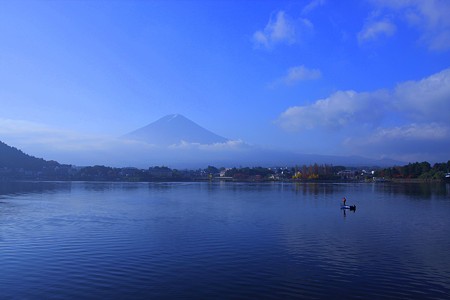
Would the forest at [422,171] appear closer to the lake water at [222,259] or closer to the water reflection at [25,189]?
the water reflection at [25,189]

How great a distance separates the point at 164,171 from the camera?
117 meters

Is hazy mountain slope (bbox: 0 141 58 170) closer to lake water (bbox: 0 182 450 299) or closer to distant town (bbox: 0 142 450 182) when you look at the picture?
distant town (bbox: 0 142 450 182)

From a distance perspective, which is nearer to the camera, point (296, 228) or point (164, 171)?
point (296, 228)

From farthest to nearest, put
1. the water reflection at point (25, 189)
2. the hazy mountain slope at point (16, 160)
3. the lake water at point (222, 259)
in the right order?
the hazy mountain slope at point (16, 160), the water reflection at point (25, 189), the lake water at point (222, 259)

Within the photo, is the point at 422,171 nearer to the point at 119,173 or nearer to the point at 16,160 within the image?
the point at 119,173

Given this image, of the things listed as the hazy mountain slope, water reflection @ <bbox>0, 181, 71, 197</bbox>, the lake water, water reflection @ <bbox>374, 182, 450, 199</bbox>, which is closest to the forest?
water reflection @ <bbox>374, 182, 450, 199</bbox>

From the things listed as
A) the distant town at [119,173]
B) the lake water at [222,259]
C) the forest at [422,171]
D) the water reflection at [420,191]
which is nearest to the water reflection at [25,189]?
the lake water at [222,259]

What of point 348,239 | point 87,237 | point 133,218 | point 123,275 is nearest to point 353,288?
point 123,275

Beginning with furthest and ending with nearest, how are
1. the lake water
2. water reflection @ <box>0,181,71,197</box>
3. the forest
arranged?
the forest, water reflection @ <box>0,181,71,197</box>, the lake water

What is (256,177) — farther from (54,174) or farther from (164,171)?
(54,174)

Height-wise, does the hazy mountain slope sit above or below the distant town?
above

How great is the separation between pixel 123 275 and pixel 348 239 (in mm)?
7731

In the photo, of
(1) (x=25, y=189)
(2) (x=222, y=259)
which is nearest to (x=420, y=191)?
(2) (x=222, y=259)

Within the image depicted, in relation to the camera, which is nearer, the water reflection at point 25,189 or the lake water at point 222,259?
the lake water at point 222,259
